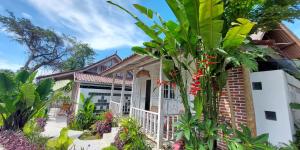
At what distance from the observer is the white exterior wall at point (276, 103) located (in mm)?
3029

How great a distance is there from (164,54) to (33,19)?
29.5m

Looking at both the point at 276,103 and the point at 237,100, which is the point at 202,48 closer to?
the point at 237,100

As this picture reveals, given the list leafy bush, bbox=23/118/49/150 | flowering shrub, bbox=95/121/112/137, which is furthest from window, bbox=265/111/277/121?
leafy bush, bbox=23/118/49/150

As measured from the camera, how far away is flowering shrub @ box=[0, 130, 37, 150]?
14.7ft

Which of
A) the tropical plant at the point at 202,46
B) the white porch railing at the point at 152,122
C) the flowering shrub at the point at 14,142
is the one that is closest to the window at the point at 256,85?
the tropical plant at the point at 202,46

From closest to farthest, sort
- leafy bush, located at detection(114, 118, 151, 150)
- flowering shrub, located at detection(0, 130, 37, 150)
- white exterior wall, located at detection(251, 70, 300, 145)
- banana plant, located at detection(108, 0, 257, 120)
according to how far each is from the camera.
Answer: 1. banana plant, located at detection(108, 0, 257, 120)
2. white exterior wall, located at detection(251, 70, 300, 145)
3. leafy bush, located at detection(114, 118, 151, 150)
4. flowering shrub, located at detection(0, 130, 37, 150)

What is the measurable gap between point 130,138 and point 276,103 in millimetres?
3496

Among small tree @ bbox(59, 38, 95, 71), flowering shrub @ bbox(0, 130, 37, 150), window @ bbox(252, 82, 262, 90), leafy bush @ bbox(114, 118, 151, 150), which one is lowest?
→ flowering shrub @ bbox(0, 130, 37, 150)

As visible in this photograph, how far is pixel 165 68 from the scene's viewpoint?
124 inches

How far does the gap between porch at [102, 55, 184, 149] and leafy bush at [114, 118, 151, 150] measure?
0.55 m

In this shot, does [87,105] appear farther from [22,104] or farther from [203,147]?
[203,147]

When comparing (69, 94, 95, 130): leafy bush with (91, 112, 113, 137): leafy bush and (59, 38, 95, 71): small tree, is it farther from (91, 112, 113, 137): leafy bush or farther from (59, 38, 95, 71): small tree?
(59, 38, 95, 71): small tree

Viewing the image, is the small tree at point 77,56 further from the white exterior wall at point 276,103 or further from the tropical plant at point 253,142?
the tropical plant at point 253,142

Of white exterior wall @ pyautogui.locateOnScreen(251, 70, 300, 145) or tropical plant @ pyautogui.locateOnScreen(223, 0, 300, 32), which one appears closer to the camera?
tropical plant @ pyautogui.locateOnScreen(223, 0, 300, 32)
